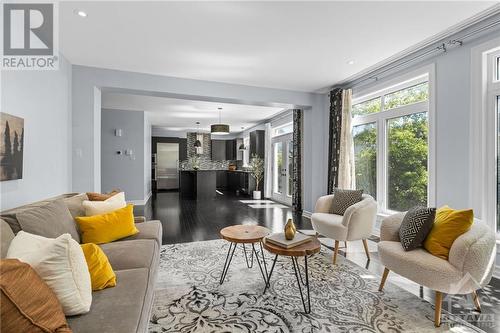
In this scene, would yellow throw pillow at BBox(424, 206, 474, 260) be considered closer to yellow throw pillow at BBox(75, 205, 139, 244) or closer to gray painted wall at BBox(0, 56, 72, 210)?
yellow throw pillow at BBox(75, 205, 139, 244)

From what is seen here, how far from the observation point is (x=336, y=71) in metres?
4.35

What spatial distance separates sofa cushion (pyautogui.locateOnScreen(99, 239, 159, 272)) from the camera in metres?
2.01

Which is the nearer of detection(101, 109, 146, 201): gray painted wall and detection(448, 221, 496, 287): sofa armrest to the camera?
detection(448, 221, 496, 287): sofa armrest

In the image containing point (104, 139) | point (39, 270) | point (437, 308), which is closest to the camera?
point (39, 270)

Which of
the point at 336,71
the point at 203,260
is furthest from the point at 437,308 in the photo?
the point at 336,71

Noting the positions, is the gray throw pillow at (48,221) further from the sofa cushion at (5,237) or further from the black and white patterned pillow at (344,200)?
the black and white patterned pillow at (344,200)

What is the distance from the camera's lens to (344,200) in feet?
12.2

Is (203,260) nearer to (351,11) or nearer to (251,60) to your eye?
(251,60)

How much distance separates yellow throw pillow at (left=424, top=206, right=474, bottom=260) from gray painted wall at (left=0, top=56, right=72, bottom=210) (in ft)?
12.4

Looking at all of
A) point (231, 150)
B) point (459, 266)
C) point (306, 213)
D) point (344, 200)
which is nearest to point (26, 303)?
point (459, 266)

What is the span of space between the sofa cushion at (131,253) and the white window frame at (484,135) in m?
3.59

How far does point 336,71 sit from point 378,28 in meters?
1.37

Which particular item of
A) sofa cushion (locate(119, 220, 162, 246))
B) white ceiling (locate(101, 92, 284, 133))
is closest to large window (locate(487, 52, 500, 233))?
sofa cushion (locate(119, 220, 162, 246))

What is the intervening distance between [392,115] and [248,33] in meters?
2.76
